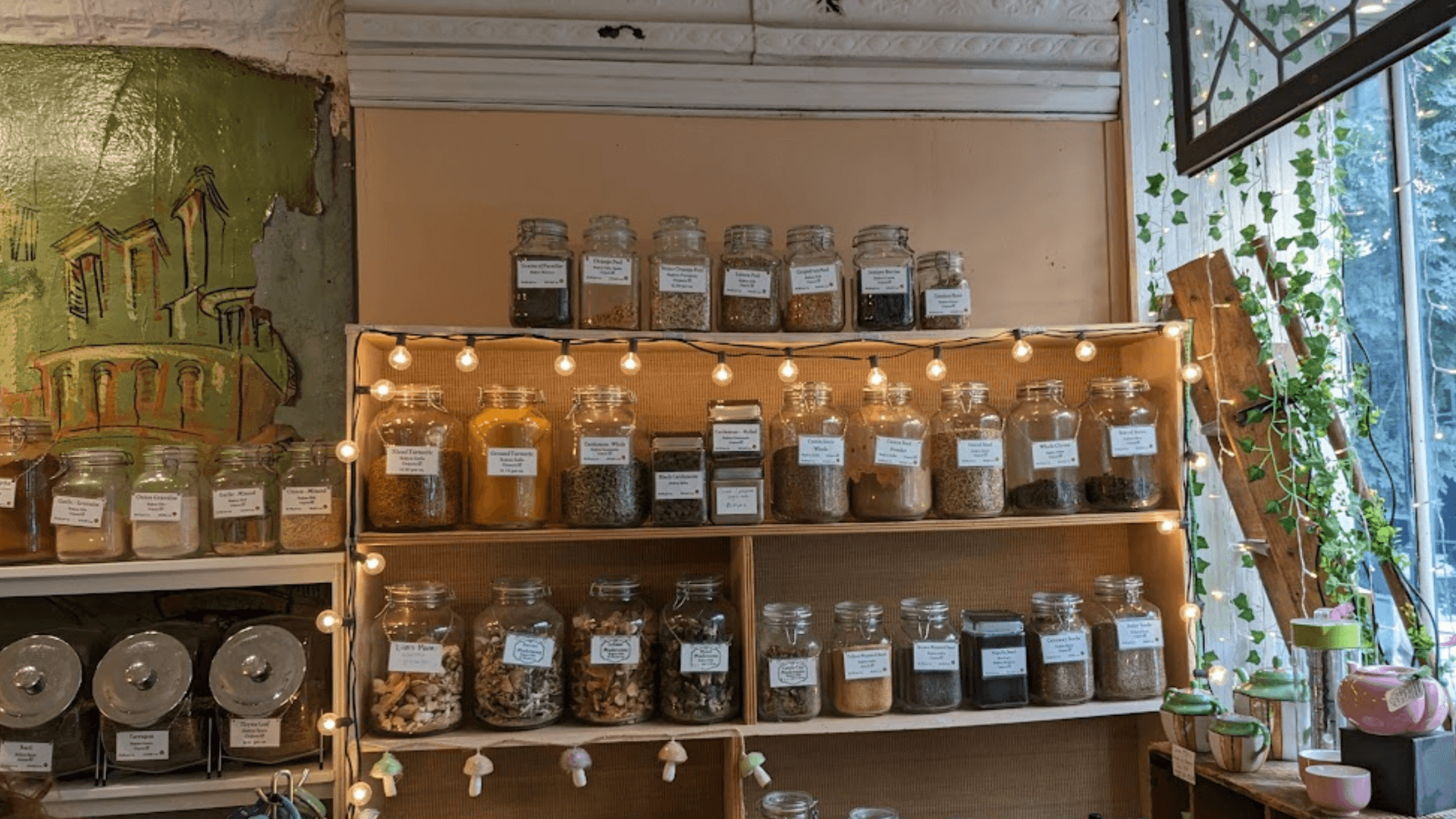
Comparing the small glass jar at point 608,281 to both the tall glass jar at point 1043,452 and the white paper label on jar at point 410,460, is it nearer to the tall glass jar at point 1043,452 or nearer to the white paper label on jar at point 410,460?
the white paper label on jar at point 410,460

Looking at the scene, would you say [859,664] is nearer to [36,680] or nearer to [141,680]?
[141,680]

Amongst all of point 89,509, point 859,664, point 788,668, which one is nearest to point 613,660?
point 788,668

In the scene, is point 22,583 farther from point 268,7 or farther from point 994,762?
point 994,762

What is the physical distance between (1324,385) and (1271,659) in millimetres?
670

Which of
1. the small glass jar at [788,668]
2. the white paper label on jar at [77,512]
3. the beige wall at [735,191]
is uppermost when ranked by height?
the beige wall at [735,191]

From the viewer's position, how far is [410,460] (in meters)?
2.01

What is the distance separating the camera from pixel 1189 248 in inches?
102

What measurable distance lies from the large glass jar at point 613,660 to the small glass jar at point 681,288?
0.54m

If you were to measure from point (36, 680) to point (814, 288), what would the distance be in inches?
65.8

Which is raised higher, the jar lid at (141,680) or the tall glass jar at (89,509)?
the tall glass jar at (89,509)

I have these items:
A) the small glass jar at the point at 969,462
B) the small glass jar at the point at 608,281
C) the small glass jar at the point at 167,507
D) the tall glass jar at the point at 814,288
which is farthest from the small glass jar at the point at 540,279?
the small glass jar at the point at 969,462

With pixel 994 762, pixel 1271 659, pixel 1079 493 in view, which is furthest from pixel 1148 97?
pixel 994 762

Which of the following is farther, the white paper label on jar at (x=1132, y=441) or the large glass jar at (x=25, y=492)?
the white paper label on jar at (x=1132, y=441)

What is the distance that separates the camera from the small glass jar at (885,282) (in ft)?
7.16
